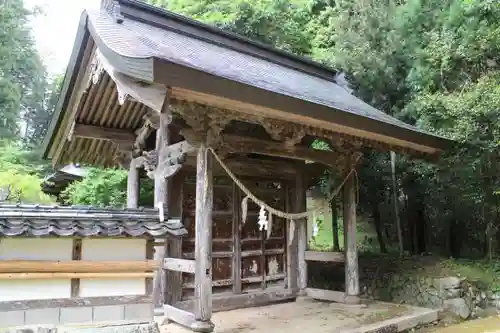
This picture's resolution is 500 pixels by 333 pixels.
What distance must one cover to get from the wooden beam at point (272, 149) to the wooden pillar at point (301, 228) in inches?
36.3

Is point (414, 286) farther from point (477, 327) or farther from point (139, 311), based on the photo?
point (139, 311)

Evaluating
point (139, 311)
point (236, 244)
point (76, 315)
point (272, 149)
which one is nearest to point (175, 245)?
point (236, 244)

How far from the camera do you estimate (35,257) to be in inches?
147

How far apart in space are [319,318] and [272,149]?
8.34 feet

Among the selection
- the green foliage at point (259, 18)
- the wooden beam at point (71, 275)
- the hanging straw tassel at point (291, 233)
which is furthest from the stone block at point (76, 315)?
the green foliage at point (259, 18)

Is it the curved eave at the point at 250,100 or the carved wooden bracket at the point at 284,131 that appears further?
the carved wooden bracket at the point at 284,131

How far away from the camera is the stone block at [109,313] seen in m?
3.92

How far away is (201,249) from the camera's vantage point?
16.6 ft

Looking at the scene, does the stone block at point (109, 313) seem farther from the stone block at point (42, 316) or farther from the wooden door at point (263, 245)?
the wooden door at point (263, 245)

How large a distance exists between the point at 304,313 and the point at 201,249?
96.9 inches

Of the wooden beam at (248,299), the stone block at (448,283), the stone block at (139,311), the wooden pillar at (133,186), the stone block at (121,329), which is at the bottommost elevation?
the wooden beam at (248,299)

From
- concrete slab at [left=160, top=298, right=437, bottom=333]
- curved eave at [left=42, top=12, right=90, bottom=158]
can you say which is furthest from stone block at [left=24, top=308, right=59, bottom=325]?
curved eave at [left=42, top=12, right=90, bottom=158]

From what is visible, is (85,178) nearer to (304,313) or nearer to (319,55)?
(304,313)

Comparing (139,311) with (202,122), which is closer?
(139,311)
